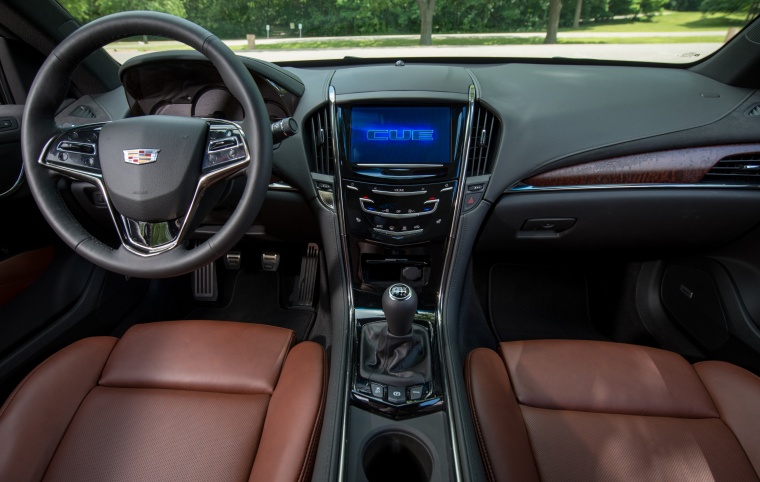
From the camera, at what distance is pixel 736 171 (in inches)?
67.3

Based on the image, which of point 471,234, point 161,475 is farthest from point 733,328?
point 161,475

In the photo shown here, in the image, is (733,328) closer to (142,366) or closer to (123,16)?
(142,366)

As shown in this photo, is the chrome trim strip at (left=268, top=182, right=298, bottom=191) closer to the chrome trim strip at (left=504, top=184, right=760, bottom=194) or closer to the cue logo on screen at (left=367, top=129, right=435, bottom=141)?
the cue logo on screen at (left=367, top=129, right=435, bottom=141)

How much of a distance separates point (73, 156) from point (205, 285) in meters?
1.34

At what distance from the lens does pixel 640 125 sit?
164 cm

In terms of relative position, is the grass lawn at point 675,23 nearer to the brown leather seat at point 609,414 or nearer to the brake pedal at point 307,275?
the brown leather seat at point 609,414

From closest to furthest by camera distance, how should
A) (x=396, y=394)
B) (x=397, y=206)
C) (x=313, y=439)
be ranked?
(x=313, y=439) < (x=396, y=394) < (x=397, y=206)

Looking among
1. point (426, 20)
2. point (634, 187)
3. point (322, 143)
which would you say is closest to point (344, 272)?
point (322, 143)

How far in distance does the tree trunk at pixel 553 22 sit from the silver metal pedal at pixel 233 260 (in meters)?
1.77

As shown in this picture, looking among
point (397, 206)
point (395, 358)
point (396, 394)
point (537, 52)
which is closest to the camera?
point (396, 394)

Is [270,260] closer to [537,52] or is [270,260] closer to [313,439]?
[313,439]

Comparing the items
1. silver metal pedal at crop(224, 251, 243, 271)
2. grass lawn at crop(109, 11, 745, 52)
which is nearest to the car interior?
grass lawn at crop(109, 11, 745, 52)

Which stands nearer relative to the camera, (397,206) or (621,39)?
(397,206)

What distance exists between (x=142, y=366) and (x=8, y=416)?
314mm
